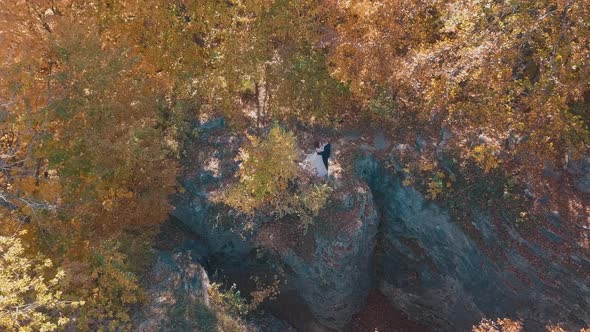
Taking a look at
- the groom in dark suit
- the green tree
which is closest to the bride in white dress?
the groom in dark suit

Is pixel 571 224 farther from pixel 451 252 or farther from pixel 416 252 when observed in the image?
pixel 416 252

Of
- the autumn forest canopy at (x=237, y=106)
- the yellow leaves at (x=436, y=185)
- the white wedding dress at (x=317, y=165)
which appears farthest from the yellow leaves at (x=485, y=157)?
the white wedding dress at (x=317, y=165)

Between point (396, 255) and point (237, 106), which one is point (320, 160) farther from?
point (396, 255)

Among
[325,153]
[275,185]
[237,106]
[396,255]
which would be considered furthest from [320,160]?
[396,255]

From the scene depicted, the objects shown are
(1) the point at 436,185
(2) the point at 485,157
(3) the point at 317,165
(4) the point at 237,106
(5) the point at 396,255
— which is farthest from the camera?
(4) the point at 237,106

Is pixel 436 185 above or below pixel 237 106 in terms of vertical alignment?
below

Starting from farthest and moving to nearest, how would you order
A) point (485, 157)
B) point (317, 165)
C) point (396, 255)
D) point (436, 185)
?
point (396, 255), point (317, 165), point (436, 185), point (485, 157)

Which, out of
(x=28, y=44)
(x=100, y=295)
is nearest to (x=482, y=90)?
(x=100, y=295)

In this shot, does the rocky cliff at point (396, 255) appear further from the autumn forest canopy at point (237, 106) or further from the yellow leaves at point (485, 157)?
the yellow leaves at point (485, 157)
